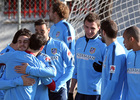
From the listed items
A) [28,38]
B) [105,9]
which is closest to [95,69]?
[28,38]

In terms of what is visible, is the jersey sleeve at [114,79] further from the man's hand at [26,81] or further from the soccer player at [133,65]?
the man's hand at [26,81]

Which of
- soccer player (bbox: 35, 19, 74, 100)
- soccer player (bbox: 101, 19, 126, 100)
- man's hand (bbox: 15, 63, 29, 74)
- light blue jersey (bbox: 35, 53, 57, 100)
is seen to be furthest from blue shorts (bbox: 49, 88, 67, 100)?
man's hand (bbox: 15, 63, 29, 74)

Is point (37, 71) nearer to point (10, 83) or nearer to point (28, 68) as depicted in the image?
point (28, 68)

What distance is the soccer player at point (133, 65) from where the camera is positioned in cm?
300

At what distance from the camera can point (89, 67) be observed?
Answer: 3.64 m

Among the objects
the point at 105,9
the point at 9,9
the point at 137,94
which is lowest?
the point at 137,94

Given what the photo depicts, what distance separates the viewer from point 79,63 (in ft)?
12.3

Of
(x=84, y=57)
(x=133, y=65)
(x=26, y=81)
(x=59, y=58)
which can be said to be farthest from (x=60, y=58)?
Answer: (x=133, y=65)

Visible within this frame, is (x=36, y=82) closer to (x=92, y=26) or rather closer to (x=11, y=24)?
(x=92, y=26)

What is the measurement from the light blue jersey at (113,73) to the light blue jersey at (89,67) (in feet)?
1.38

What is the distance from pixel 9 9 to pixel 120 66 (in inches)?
381

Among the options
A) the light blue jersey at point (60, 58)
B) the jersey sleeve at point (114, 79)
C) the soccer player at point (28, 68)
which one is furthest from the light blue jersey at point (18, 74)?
the light blue jersey at point (60, 58)

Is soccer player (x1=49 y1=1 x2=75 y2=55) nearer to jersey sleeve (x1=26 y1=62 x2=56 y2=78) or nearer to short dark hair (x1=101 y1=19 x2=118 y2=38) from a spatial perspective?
short dark hair (x1=101 y1=19 x2=118 y2=38)

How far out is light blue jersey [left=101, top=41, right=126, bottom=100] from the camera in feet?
10.1
